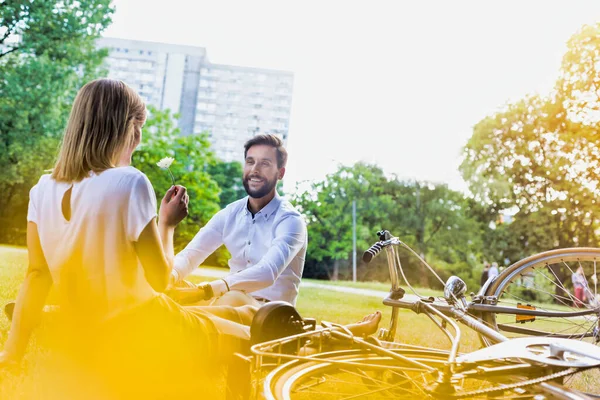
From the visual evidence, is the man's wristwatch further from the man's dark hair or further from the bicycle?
the man's dark hair

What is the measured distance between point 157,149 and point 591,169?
32.0 feet

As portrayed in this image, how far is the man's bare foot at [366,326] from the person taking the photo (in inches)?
68.5

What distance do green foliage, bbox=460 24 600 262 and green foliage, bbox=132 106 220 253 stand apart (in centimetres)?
696

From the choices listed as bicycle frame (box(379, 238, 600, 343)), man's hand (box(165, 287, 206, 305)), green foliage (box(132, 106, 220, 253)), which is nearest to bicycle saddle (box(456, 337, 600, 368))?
bicycle frame (box(379, 238, 600, 343))

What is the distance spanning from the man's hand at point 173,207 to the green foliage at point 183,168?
1180 centimetres

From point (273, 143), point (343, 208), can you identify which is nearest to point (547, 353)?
point (273, 143)

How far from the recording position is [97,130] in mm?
1362

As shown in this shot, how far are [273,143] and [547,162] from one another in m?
14.1

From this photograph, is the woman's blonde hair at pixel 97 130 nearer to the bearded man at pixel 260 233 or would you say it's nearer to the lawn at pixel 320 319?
the bearded man at pixel 260 233

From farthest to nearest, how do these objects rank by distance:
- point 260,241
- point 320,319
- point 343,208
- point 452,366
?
1. point 343,208
2. point 320,319
3. point 260,241
4. point 452,366

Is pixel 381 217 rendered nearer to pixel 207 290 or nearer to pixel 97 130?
pixel 207 290

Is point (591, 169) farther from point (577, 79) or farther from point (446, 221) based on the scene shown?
point (446, 221)

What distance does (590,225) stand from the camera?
47.2ft

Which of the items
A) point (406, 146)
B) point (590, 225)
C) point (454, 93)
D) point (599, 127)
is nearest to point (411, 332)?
point (599, 127)
